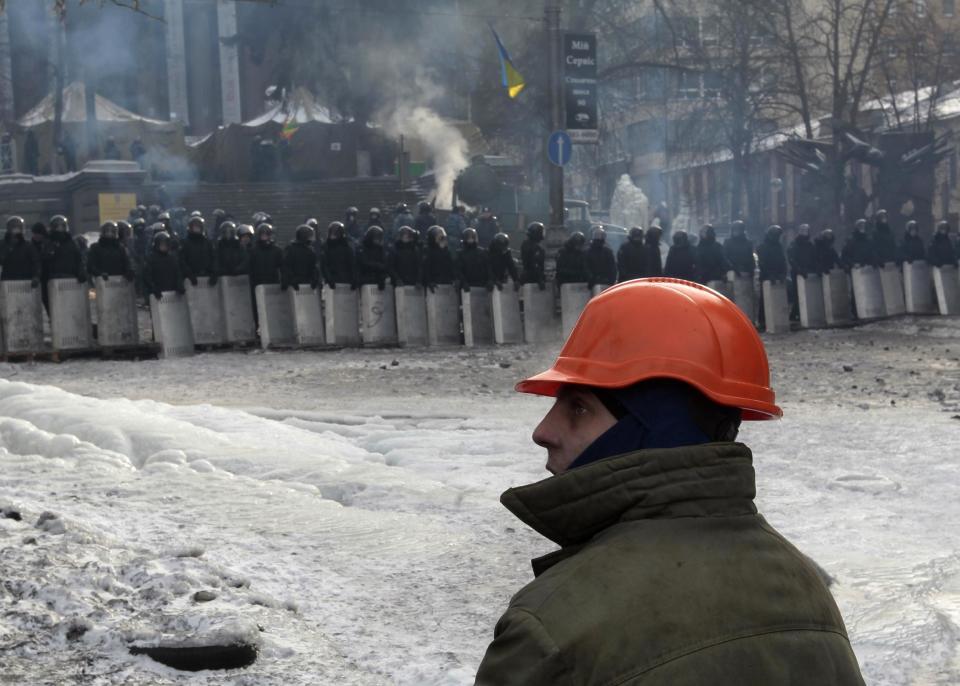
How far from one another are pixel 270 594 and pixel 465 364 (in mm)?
10781

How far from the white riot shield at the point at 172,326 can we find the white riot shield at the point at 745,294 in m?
8.04

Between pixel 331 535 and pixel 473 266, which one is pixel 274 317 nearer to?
pixel 473 266

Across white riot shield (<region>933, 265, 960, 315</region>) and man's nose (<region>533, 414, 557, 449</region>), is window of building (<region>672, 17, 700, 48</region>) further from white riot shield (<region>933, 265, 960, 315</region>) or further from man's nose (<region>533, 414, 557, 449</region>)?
man's nose (<region>533, 414, 557, 449</region>)

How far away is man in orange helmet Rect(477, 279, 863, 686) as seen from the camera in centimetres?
172

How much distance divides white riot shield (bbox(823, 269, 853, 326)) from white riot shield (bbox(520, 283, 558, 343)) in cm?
495

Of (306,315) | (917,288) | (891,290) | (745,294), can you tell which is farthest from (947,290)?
(306,315)

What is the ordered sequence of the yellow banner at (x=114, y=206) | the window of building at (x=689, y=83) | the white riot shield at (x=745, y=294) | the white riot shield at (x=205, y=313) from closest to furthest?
the white riot shield at (x=205, y=313), the white riot shield at (x=745, y=294), the window of building at (x=689, y=83), the yellow banner at (x=114, y=206)

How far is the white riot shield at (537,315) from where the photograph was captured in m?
19.5

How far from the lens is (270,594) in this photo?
19.1 ft

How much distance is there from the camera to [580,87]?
21.5 metres

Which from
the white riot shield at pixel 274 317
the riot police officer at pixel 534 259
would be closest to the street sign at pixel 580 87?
the riot police officer at pixel 534 259

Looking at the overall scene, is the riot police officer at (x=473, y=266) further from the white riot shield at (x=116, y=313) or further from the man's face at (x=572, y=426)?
the man's face at (x=572, y=426)

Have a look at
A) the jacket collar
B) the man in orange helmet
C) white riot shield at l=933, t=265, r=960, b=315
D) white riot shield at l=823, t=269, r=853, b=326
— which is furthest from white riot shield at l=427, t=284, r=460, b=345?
the jacket collar

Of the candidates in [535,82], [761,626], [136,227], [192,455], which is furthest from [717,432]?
[535,82]
